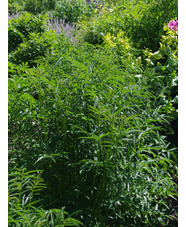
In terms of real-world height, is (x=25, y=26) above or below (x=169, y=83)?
above

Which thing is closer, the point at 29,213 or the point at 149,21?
the point at 29,213

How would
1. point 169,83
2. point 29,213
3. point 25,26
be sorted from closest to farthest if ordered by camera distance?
point 29,213
point 169,83
point 25,26

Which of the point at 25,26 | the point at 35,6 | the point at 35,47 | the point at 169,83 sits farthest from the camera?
the point at 35,6

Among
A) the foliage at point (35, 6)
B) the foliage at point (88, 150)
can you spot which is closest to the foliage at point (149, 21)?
the foliage at point (88, 150)

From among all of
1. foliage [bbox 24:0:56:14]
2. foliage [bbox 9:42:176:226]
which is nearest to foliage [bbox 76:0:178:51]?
foliage [bbox 9:42:176:226]

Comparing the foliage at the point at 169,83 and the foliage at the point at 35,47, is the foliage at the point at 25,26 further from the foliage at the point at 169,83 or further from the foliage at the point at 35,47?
the foliage at the point at 169,83

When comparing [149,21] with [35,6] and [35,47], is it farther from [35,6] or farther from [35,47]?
[35,6]

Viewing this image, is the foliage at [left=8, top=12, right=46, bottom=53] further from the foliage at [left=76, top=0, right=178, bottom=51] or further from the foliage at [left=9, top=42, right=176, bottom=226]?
the foliage at [left=9, top=42, right=176, bottom=226]

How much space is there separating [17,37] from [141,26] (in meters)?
2.37

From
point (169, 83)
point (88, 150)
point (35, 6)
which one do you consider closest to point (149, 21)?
point (169, 83)

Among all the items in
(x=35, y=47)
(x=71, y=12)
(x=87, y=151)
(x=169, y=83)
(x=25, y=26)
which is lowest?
(x=87, y=151)

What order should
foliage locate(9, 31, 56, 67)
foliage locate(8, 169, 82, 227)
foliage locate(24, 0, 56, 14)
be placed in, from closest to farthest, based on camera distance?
foliage locate(8, 169, 82, 227) → foliage locate(9, 31, 56, 67) → foliage locate(24, 0, 56, 14)
